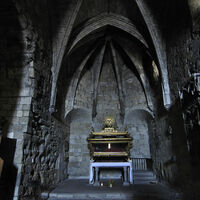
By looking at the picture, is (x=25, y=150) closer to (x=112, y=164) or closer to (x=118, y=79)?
(x=112, y=164)

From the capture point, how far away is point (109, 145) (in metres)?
7.91

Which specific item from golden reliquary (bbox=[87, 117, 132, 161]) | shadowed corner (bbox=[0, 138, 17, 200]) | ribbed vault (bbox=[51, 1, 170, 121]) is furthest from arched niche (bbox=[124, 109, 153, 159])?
shadowed corner (bbox=[0, 138, 17, 200])

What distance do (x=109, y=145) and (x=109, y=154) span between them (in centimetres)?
62

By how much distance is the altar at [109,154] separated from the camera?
23.2ft

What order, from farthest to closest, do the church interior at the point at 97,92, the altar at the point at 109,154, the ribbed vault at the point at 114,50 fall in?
1. the altar at the point at 109,154
2. the ribbed vault at the point at 114,50
3. the church interior at the point at 97,92

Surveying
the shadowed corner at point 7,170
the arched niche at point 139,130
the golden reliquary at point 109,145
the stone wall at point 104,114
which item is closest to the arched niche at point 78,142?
the stone wall at point 104,114

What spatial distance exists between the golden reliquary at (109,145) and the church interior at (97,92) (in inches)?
1.9

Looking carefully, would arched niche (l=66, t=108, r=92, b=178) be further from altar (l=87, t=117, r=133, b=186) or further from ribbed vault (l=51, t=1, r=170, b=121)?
altar (l=87, t=117, r=133, b=186)

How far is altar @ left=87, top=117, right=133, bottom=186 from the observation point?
23.2ft

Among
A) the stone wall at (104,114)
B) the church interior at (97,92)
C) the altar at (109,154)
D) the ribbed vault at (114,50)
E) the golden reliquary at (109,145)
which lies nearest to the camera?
the church interior at (97,92)

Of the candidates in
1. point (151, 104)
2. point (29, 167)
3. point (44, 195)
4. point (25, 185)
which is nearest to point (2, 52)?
point (29, 167)

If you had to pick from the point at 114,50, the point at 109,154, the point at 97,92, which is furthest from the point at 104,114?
the point at 114,50

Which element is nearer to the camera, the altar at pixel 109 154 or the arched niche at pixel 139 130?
the altar at pixel 109 154

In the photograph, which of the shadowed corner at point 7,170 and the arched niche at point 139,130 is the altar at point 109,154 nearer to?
the arched niche at point 139,130
